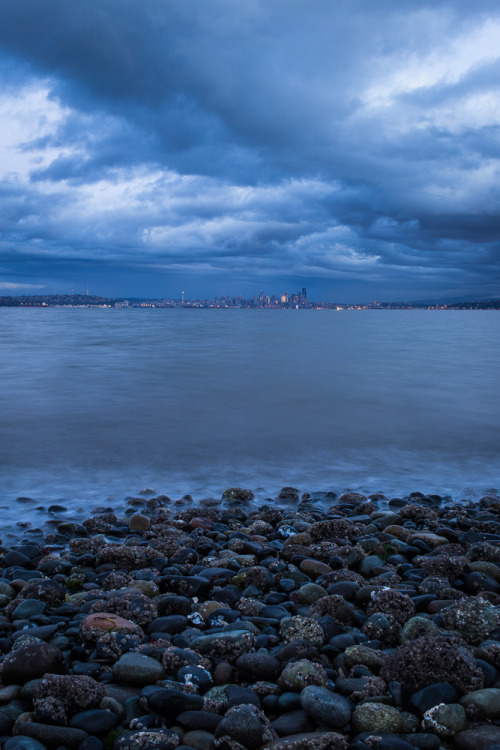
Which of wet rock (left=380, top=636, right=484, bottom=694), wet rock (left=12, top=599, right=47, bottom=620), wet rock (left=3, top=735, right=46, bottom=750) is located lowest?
wet rock (left=12, top=599, right=47, bottom=620)

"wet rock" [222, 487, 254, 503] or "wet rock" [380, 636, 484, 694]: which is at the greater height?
"wet rock" [380, 636, 484, 694]

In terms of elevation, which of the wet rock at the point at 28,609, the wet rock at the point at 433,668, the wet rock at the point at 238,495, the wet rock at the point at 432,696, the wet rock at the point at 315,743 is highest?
the wet rock at the point at 433,668

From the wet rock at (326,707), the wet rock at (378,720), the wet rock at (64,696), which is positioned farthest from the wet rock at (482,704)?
the wet rock at (64,696)

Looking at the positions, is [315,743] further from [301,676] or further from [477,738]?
[477,738]

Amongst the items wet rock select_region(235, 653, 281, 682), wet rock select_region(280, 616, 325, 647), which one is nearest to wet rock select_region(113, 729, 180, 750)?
wet rock select_region(235, 653, 281, 682)

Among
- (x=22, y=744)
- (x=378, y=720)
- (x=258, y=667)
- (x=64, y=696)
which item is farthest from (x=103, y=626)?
(x=378, y=720)

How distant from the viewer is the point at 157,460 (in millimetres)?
9508

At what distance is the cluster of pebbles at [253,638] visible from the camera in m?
2.92

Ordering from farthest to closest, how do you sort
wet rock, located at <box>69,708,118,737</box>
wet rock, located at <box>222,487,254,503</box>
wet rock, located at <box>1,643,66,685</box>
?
wet rock, located at <box>222,487,254,503</box>, wet rock, located at <box>1,643,66,685</box>, wet rock, located at <box>69,708,118,737</box>

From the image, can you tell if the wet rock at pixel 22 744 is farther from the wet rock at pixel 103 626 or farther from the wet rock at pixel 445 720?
the wet rock at pixel 445 720

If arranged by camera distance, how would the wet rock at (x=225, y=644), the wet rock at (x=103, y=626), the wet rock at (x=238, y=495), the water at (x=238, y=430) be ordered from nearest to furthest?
the wet rock at (x=225, y=644)
the wet rock at (x=103, y=626)
the wet rock at (x=238, y=495)
the water at (x=238, y=430)

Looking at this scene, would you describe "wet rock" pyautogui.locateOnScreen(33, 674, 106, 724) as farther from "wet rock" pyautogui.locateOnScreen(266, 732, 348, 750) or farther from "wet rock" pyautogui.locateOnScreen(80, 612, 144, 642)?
"wet rock" pyautogui.locateOnScreen(266, 732, 348, 750)

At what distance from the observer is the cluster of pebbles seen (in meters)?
2.92

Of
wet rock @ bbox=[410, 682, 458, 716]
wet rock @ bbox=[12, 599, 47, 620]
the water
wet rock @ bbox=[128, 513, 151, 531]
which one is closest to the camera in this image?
wet rock @ bbox=[410, 682, 458, 716]
